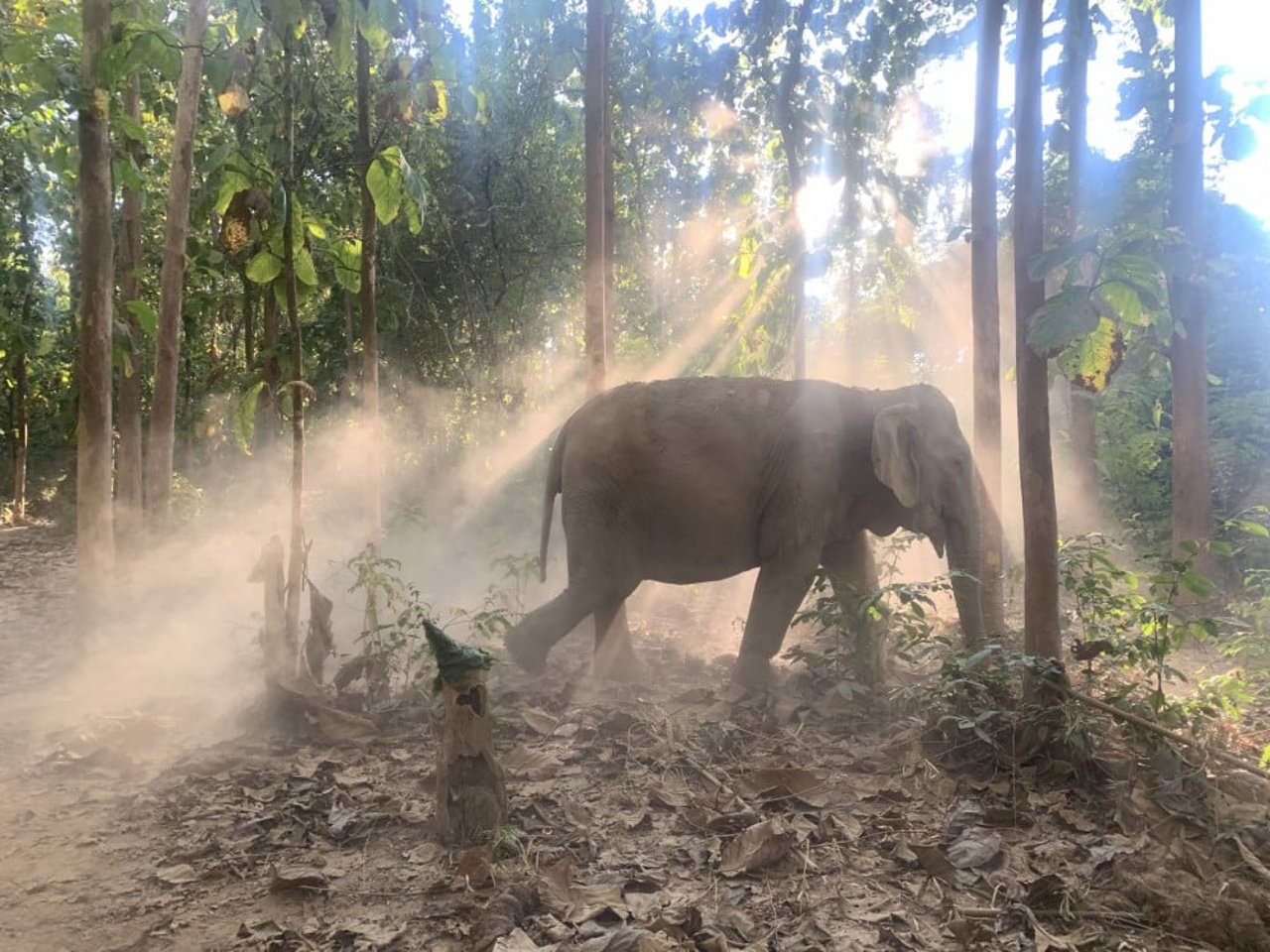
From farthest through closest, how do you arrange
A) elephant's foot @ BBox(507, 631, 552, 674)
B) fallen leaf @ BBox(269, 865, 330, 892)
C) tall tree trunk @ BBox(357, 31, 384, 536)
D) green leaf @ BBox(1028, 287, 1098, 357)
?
tall tree trunk @ BBox(357, 31, 384, 536), elephant's foot @ BBox(507, 631, 552, 674), green leaf @ BBox(1028, 287, 1098, 357), fallen leaf @ BBox(269, 865, 330, 892)

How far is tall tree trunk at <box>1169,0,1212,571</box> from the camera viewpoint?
340 inches

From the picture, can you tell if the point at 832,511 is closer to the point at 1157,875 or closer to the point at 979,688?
the point at 979,688

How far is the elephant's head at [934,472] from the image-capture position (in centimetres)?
662

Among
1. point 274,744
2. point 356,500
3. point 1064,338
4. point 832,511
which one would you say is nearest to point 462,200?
point 356,500

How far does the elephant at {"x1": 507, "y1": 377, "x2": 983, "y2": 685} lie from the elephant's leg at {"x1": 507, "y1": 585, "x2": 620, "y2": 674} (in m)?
0.01

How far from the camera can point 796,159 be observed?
37.7ft

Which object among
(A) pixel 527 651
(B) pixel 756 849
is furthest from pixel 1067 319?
(A) pixel 527 651

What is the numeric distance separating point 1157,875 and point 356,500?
1332 centimetres

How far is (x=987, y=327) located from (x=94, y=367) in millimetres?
7783

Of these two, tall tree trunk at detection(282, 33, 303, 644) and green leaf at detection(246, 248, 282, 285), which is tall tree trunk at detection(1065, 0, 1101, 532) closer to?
tall tree trunk at detection(282, 33, 303, 644)

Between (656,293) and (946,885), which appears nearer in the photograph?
(946,885)

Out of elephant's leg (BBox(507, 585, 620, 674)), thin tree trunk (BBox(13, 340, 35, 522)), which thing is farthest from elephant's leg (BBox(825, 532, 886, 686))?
thin tree trunk (BBox(13, 340, 35, 522))

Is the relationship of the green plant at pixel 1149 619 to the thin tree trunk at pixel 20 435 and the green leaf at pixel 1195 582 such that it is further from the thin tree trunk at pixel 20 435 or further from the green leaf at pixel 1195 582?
the thin tree trunk at pixel 20 435

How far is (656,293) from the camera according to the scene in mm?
20422
